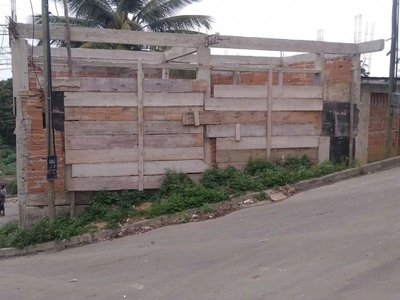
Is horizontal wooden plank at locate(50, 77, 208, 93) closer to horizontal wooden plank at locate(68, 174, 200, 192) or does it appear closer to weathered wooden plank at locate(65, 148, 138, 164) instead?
weathered wooden plank at locate(65, 148, 138, 164)

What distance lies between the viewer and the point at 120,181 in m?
10.7

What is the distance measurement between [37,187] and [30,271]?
262cm

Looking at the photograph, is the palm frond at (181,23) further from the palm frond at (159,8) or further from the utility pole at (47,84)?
the utility pole at (47,84)

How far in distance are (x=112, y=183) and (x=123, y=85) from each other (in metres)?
2.14

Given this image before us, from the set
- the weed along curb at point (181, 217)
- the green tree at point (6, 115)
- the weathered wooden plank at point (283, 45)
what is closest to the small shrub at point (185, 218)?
the weed along curb at point (181, 217)

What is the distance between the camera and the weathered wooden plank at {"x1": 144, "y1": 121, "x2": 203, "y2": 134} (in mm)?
10867

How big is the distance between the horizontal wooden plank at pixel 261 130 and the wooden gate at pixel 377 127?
1957 mm

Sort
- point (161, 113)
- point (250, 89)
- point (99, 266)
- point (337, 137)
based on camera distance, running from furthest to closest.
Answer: point (337, 137) → point (250, 89) → point (161, 113) → point (99, 266)

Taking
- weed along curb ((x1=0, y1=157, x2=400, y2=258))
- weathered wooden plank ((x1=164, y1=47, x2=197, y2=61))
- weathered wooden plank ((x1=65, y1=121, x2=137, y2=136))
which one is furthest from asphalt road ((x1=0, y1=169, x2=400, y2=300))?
weathered wooden plank ((x1=164, y1=47, x2=197, y2=61))

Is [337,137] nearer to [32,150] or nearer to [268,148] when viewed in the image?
[268,148]

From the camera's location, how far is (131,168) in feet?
35.4

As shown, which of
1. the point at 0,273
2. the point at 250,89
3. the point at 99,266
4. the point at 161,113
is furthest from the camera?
the point at 250,89

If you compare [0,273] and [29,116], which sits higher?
[29,116]

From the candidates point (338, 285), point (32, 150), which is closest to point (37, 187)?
point (32, 150)
